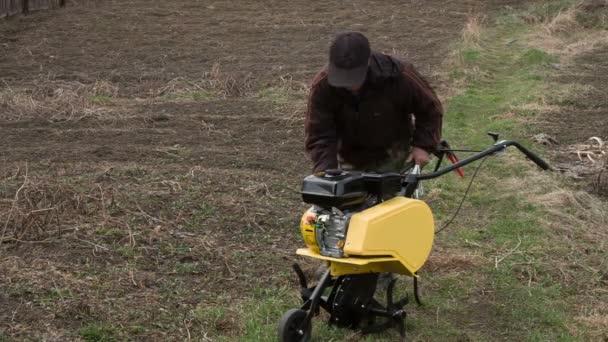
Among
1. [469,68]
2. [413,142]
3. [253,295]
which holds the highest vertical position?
[413,142]

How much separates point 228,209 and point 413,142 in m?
2.20

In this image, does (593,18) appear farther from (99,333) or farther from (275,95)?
(99,333)

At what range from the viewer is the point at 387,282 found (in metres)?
5.50

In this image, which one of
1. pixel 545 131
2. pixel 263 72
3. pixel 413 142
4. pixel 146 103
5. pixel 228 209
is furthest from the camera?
pixel 263 72

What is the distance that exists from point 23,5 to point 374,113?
53.4 feet

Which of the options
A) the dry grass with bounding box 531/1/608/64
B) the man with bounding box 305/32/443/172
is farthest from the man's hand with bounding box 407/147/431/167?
the dry grass with bounding box 531/1/608/64

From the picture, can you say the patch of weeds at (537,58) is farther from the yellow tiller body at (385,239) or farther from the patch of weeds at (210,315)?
the yellow tiller body at (385,239)

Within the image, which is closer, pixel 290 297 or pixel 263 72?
pixel 290 297

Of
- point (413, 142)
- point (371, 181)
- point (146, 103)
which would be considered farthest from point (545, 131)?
point (371, 181)

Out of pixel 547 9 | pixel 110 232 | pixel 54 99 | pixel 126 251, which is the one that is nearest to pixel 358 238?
pixel 126 251

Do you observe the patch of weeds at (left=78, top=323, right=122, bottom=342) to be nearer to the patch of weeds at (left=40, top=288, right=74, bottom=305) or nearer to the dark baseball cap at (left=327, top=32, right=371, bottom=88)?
the patch of weeds at (left=40, top=288, right=74, bottom=305)

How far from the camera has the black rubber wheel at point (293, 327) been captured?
14.8ft

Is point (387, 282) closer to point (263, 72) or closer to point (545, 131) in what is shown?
point (545, 131)

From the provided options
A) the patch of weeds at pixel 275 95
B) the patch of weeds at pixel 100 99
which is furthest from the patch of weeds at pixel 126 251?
the patch of weeds at pixel 275 95
